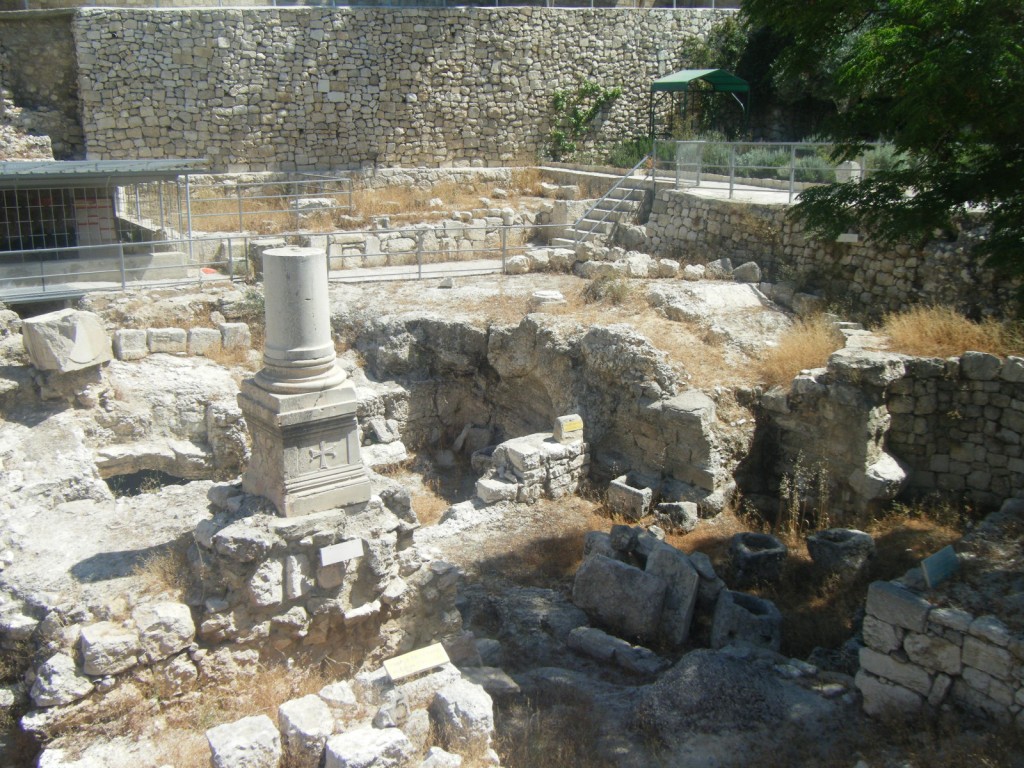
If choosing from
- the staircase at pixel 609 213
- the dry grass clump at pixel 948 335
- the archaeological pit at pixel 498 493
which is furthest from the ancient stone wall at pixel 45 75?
the dry grass clump at pixel 948 335

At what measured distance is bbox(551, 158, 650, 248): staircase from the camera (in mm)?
19484

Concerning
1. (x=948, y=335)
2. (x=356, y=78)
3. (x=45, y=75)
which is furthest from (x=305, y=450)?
(x=356, y=78)

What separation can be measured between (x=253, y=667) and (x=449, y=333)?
26.2 feet

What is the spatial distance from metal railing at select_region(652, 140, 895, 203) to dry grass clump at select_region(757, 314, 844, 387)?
10.9ft

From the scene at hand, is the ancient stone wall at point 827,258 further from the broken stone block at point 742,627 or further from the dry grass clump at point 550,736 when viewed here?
the dry grass clump at point 550,736

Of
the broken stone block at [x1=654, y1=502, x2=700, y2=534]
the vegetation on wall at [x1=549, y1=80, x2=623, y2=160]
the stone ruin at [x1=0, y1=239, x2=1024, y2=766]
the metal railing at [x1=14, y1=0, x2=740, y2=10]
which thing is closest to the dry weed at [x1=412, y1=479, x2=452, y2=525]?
the stone ruin at [x1=0, y1=239, x2=1024, y2=766]

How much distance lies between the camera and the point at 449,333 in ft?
47.6

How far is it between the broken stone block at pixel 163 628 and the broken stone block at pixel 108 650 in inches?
3.6

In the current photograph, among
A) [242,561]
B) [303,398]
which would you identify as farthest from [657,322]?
[242,561]

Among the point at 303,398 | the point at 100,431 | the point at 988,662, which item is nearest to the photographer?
the point at 988,662

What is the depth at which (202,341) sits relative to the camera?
13.6 metres

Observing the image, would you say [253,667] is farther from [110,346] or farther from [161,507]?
[110,346]

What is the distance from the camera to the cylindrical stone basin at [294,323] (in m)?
7.73

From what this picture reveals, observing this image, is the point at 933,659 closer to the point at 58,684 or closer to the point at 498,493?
the point at 498,493
